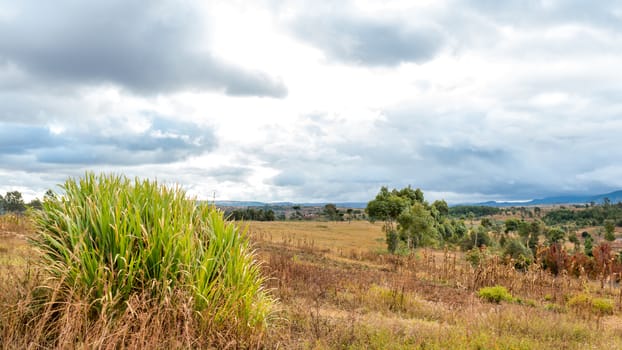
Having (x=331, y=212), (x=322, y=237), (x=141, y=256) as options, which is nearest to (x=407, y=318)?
(x=141, y=256)

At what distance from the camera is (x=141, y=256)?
5305 millimetres

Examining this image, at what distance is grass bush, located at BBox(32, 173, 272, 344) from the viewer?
204 inches

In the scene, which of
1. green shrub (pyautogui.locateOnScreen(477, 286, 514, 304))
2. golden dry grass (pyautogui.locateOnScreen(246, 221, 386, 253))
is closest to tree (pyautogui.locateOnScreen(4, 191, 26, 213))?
golden dry grass (pyautogui.locateOnScreen(246, 221, 386, 253))

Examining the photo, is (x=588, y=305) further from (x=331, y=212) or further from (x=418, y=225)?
(x=331, y=212)

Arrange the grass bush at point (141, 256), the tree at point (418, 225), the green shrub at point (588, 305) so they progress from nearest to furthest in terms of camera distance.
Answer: the grass bush at point (141, 256) → the green shrub at point (588, 305) → the tree at point (418, 225)

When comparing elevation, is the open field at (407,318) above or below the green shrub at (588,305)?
above

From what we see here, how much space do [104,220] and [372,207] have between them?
47.7 m

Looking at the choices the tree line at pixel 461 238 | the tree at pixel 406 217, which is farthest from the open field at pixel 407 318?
the tree at pixel 406 217

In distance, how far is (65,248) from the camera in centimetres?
516

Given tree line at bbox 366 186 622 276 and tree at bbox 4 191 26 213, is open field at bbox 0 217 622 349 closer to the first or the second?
tree line at bbox 366 186 622 276

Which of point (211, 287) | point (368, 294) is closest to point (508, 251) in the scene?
point (368, 294)

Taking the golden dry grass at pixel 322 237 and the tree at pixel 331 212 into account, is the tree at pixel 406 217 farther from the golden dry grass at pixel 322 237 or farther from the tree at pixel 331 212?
the tree at pixel 331 212

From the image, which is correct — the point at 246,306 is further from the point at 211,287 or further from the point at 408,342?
the point at 408,342

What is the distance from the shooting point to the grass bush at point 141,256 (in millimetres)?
5184
